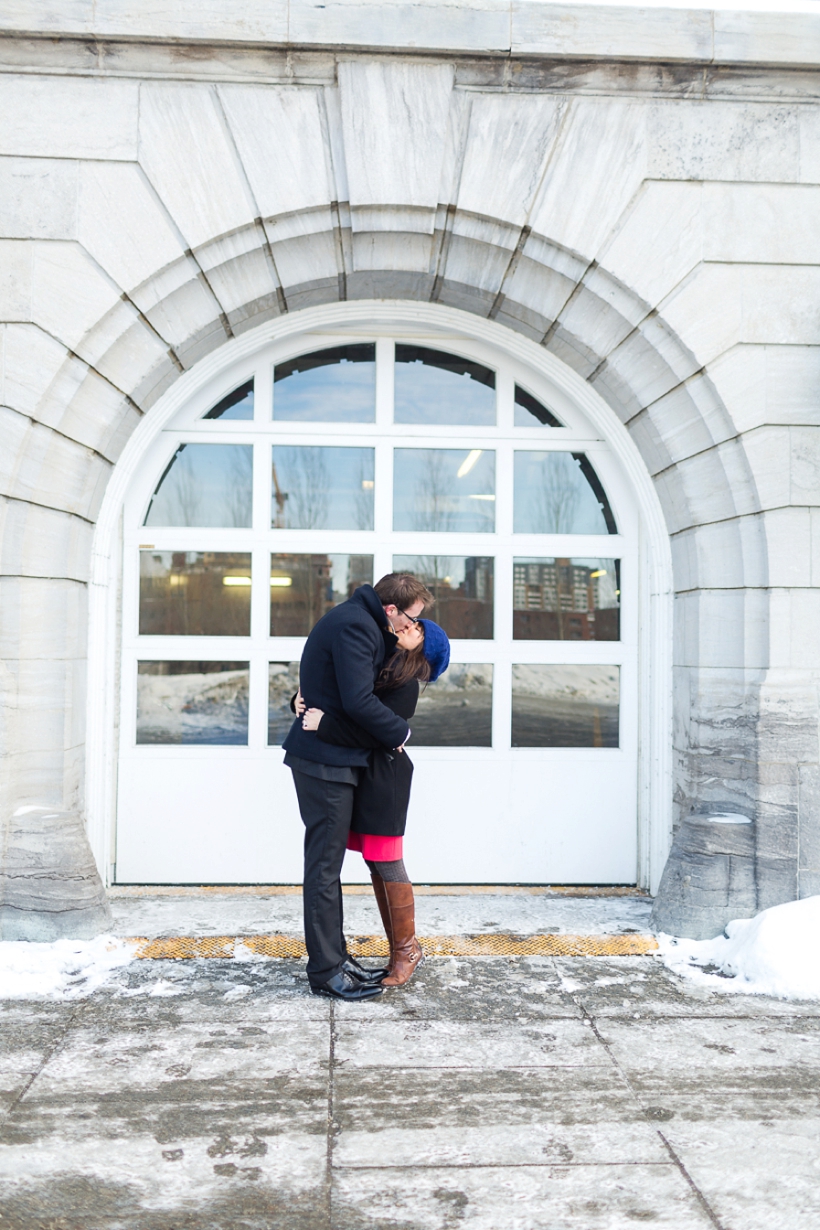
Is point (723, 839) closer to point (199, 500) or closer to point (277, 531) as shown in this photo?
point (277, 531)

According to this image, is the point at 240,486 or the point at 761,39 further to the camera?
the point at 240,486

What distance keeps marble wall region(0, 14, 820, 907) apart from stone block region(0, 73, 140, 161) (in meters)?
0.01

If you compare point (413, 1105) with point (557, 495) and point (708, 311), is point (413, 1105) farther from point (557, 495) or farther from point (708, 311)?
point (708, 311)

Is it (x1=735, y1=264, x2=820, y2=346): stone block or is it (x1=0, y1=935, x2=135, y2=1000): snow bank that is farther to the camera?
(x1=735, y1=264, x2=820, y2=346): stone block

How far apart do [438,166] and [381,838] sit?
10.3 ft

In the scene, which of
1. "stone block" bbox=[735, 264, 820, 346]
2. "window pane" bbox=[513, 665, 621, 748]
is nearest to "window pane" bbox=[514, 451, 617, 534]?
"window pane" bbox=[513, 665, 621, 748]

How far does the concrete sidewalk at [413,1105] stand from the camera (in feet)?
7.80

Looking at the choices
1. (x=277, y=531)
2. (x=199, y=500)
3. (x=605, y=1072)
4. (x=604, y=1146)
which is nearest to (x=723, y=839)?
(x=605, y=1072)

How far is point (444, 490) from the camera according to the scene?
5180 mm

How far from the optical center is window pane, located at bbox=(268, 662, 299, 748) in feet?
16.7

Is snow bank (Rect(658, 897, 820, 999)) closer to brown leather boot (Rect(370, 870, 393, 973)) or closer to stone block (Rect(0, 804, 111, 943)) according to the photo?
brown leather boot (Rect(370, 870, 393, 973))

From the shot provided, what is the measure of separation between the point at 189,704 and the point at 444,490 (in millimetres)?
1860

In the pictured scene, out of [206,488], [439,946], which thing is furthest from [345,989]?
[206,488]

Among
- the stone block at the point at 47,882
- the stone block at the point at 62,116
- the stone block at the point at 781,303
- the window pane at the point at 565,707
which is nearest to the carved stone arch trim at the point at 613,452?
the window pane at the point at 565,707
